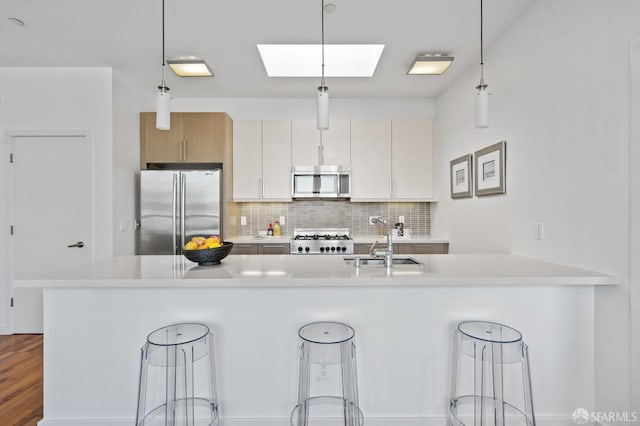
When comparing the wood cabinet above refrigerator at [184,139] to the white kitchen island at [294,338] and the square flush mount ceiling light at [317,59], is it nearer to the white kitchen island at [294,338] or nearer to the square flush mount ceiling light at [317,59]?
the square flush mount ceiling light at [317,59]

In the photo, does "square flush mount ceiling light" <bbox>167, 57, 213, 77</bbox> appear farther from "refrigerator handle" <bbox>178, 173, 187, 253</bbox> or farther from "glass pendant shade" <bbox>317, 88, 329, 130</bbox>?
"glass pendant shade" <bbox>317, 88, 329, 130</bbox>

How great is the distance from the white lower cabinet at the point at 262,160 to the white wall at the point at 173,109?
29 cm

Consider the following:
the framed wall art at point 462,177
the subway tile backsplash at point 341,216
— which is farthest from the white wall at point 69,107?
the framed wall art at point 462,177

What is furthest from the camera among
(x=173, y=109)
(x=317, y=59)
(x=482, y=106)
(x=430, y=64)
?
(x=173, y=109)

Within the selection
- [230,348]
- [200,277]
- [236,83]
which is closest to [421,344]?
[230,348]

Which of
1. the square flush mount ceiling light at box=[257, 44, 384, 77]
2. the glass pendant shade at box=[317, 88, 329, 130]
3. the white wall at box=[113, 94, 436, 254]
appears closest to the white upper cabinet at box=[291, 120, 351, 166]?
the white wall at box=[113, 94, 436, 254]

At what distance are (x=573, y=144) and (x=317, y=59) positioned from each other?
2196 mm

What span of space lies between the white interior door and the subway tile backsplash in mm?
1696

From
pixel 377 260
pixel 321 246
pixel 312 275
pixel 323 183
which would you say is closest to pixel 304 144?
pixel 323 183

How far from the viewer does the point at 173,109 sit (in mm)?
4059

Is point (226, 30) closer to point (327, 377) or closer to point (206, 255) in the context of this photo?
point (206, 255)

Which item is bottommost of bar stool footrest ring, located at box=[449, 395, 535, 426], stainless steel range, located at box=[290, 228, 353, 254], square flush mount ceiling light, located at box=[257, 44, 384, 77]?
bar stool footrest ring, located at box=[449, 395, 535, 426]

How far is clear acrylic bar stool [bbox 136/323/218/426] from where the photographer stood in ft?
5.12

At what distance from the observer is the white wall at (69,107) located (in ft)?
10.3
